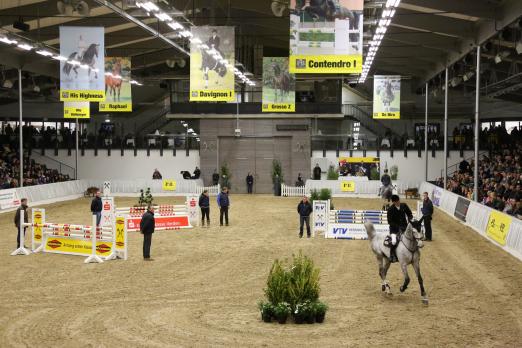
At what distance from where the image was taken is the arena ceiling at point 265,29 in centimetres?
2552

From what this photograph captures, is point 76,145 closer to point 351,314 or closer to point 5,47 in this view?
point 5,47

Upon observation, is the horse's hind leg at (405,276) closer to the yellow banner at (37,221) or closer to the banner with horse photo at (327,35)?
the banner with horse photo at (327,35)

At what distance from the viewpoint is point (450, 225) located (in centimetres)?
2669

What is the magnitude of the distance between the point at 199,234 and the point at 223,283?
358 inches

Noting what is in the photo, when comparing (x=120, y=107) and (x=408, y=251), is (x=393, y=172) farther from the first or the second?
(x=408, y=251)

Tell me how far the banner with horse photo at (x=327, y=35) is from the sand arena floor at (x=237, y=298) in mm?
5491

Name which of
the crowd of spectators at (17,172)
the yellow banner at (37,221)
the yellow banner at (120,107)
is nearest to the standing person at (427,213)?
the yellow banner at (37,221)

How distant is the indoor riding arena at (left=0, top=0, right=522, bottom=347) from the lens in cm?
1119

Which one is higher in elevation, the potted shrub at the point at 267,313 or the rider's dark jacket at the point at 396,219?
the rider's dark jacket at the point at 396,219

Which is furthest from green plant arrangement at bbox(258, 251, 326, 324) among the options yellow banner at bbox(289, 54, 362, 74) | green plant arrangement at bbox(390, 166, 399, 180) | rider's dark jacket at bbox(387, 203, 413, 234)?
green plant arrangement at bbox(390, 166, 399, 180)

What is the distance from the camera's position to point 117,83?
102 feet

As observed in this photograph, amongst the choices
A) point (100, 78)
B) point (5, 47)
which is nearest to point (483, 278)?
point (100, 78)

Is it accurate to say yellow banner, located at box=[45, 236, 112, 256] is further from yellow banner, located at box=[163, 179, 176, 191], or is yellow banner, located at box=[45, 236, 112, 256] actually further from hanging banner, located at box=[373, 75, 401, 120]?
yellow banner, located at box=[163, 179, 176, 191]

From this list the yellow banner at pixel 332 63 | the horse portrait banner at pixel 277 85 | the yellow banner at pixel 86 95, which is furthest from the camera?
the horse portrait banner at pixel 277 85
